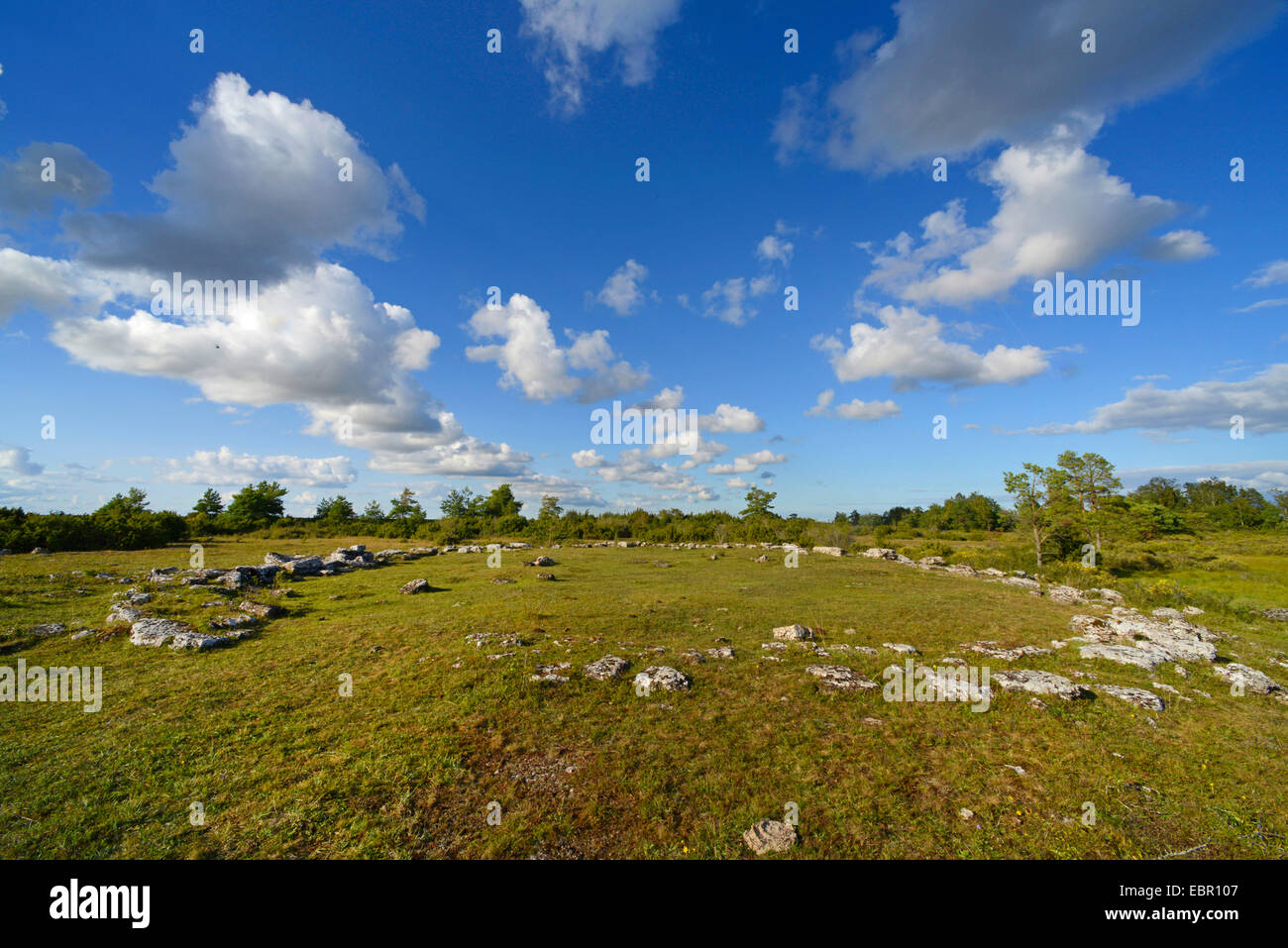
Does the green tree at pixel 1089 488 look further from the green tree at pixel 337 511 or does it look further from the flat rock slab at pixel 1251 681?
the green tree at pixel 337 511

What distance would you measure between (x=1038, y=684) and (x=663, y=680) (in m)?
10.6

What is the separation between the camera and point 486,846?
6.25 m

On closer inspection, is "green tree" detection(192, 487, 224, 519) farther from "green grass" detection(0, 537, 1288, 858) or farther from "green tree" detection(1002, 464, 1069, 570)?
"green tree" detection(1002, 464, 1069, 570)

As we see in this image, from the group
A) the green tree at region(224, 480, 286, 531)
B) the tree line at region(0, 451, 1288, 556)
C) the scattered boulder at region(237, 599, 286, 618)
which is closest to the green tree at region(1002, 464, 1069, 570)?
the tree line at region(0, 451, 1288, 556)

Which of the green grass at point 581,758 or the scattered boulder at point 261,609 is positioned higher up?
the scattered boulder at point 261,609

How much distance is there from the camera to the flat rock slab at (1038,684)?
11.8m

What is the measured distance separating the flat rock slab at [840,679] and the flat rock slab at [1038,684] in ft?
12.1

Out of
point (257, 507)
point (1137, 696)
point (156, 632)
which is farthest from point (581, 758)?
point (257, 507)

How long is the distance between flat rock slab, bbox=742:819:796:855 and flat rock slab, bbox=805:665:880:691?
637cm

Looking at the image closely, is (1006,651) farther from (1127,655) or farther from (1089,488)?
(1089,488)

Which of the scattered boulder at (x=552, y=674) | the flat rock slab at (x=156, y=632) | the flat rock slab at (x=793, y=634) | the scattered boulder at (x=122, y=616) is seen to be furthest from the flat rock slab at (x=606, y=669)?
the scattered boulder at (x=122, y=616)

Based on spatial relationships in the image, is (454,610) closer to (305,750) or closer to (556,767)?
(305,750)
